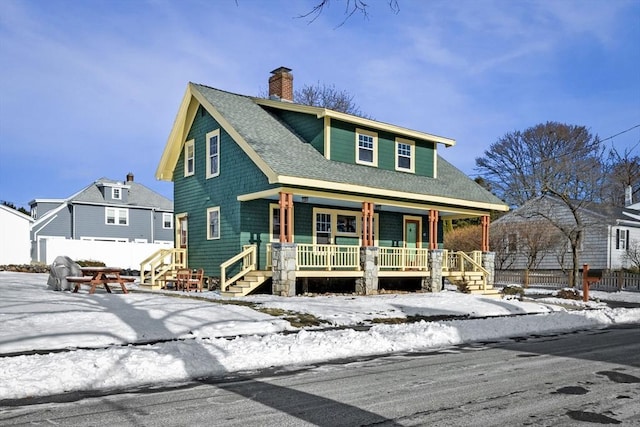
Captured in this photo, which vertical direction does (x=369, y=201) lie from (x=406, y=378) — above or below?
above

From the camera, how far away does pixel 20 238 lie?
36.2 meters

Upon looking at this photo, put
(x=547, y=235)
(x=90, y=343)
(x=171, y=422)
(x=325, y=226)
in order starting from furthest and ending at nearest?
(x=547, y=235) → (x=325, y=226) → (x=90, y=343) → (x=171, y=422)

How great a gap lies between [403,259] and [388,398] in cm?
1534

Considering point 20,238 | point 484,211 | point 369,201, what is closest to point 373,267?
point 369,201

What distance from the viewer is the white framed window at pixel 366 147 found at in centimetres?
2192

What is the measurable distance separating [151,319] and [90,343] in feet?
7.25

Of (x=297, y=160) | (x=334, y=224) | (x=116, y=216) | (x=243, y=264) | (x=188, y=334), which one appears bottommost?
(x=188, y=334)

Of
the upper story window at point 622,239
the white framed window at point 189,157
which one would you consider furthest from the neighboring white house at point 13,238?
the upper story window at point 622,239

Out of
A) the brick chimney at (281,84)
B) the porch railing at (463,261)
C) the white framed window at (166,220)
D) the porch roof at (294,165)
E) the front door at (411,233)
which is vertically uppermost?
the brick chimney at (281,84)

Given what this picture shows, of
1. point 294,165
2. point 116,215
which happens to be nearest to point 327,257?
point 294,165

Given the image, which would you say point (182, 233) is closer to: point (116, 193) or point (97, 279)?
point (97, 279)

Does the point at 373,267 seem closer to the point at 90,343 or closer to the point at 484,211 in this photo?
the point at 484,211

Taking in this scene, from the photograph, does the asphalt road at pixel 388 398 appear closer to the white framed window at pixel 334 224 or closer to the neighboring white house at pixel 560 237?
the white framed window at pixel 334 224

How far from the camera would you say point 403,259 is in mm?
21062
